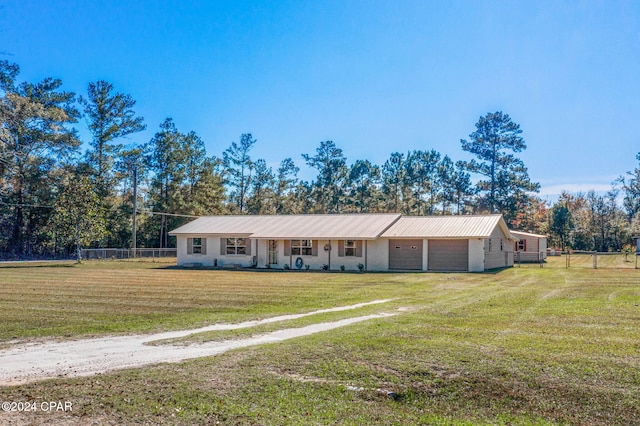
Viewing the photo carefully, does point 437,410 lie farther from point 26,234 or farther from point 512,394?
point 26,234

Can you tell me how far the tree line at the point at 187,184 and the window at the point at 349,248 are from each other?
1866 cm

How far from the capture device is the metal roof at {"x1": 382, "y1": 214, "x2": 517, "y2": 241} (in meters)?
29.4

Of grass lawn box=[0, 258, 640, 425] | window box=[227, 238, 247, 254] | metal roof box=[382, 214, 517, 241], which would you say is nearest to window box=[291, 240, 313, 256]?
window box=[227, 238, 247, 254]

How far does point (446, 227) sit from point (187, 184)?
34373 millimetres

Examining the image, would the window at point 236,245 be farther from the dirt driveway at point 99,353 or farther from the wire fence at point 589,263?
the dirt driveway at point 99,353

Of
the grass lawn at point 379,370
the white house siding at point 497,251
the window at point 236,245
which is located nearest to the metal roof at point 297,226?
the window at point 236,245

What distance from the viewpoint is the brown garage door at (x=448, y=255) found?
2936 centimetres

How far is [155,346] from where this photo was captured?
8992mm

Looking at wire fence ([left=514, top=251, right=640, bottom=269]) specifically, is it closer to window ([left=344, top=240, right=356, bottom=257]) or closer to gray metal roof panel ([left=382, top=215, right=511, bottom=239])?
gray metal roof panel ([left=382, top=215, right=511, bottom=239])

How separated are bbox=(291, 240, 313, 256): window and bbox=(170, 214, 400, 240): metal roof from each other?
538 mm

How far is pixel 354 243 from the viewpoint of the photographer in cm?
3130

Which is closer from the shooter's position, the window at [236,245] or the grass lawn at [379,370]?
the grass lawn at [379,370]

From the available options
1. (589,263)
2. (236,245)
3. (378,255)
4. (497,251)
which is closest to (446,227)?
(497,251)

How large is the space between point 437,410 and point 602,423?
1696 mm
